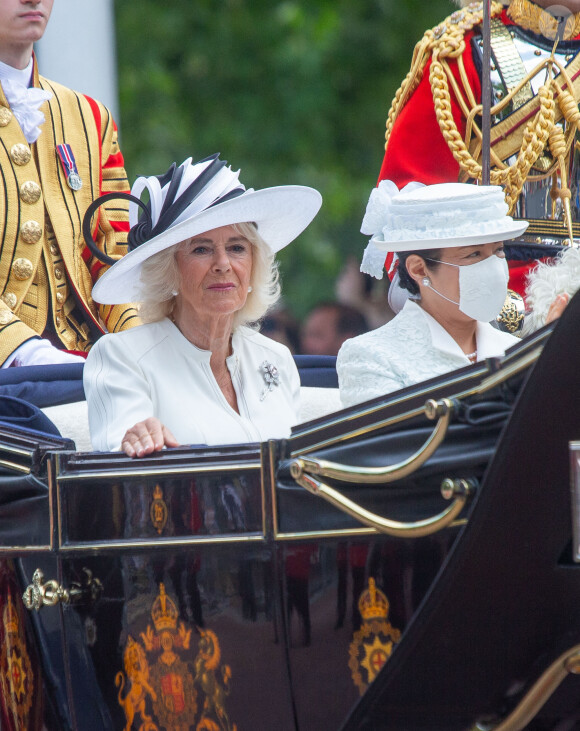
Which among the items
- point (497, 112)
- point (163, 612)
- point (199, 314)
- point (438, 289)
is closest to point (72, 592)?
point (163, 612)

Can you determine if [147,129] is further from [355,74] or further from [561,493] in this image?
[561,493]

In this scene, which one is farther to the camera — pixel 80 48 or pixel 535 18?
pixel 80 48

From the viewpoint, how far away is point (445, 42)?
13.3ft

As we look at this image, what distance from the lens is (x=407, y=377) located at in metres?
3.10

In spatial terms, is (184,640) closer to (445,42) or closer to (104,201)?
(104,201)

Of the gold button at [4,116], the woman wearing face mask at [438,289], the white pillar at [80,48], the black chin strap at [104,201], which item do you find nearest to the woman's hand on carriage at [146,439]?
the woman wearing face mask at [438,289]

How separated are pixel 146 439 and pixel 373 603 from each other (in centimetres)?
56

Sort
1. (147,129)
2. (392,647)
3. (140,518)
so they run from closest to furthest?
(392,647) < (140,518) < (147,129)

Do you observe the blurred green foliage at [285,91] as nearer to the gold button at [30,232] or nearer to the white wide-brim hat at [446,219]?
the gold button at [30,232]

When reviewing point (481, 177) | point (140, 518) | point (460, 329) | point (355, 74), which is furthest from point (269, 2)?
point (140, 518)

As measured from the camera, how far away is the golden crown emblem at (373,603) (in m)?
2.44

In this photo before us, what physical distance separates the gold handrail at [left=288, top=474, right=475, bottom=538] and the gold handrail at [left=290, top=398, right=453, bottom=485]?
0.8 inches

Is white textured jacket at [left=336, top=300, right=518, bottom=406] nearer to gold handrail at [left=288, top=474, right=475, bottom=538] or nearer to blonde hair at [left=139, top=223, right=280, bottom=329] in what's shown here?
blonde hair at [left=139, top=223, right=280, bottom=329]

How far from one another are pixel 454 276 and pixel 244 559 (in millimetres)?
963
